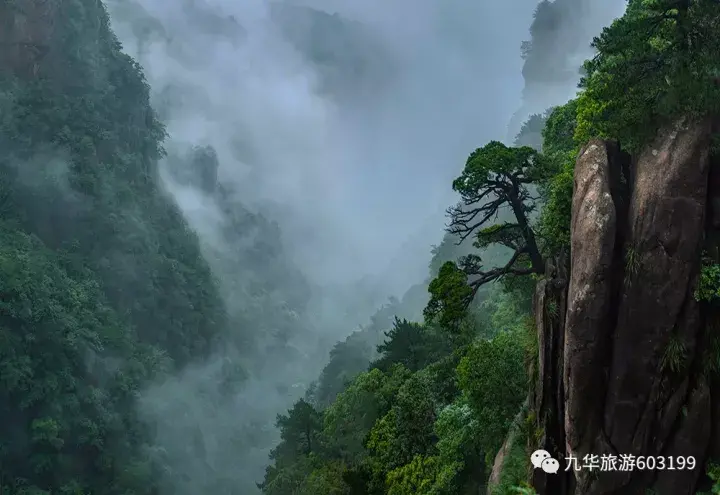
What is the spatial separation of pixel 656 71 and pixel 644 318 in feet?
19.8

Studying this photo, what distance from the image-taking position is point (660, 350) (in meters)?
11.9

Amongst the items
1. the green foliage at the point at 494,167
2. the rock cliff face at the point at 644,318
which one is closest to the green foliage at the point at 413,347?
the green foliage at the point at 494,167

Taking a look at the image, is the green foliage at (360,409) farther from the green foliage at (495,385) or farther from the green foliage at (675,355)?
the green foliage at (675,355)

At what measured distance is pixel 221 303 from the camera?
271ft

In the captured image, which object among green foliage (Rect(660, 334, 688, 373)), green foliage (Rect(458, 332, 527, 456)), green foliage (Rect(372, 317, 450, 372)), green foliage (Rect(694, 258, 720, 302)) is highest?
green foliage (Rect(372, 317, 450, 372))

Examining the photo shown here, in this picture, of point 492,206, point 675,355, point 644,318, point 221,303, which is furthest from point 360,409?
point 221,303

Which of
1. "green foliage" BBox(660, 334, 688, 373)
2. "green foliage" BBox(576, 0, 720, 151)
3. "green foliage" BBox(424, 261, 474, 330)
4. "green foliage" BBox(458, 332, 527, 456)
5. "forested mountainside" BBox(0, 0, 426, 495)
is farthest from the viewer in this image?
"forested mountainside" BBox(0, 0, 426, 495)

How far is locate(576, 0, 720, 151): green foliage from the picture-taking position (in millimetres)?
11867

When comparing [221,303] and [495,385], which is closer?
[495,385]

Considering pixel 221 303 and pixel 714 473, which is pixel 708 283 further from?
pixel 221 303

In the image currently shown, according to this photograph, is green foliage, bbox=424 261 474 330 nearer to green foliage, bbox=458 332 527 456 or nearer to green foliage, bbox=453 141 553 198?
green foliage, bbox=453 141 553 198

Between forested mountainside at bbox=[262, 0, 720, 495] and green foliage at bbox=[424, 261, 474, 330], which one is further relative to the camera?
green foliage at bbox=[424, 261, 474, 330]

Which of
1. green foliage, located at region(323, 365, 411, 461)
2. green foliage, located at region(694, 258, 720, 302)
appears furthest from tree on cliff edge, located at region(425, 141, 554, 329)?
green foliage, located at region(323, 365, 411, 461)

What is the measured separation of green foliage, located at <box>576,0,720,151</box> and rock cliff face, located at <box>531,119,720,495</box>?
0.53m
